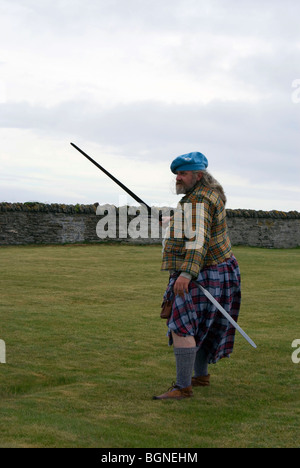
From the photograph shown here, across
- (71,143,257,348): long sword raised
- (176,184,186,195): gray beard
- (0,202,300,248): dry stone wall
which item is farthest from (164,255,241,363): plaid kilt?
(0,202,300,248): dry stone wall

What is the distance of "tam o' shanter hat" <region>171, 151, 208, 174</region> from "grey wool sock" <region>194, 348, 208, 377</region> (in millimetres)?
1668

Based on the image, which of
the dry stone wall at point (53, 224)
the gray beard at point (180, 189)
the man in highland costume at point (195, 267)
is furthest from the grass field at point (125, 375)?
the dry stone wall at point (53, 224)

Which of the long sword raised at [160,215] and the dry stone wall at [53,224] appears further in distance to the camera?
the dry stone wall at [53,224]

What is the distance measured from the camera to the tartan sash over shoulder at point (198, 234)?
505cm

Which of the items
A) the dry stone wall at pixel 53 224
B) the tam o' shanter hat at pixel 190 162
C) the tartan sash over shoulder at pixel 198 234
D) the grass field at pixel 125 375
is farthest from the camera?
the dry stone wall at pixel 53 224

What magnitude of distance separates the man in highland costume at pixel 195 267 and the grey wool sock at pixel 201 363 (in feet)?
0.56

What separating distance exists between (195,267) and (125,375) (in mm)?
1693

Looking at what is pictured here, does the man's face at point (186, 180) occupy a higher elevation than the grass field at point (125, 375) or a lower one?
higher

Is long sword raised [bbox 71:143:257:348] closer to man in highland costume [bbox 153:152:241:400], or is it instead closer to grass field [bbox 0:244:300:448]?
man in highland costume [bbox 153:152:241:400]
